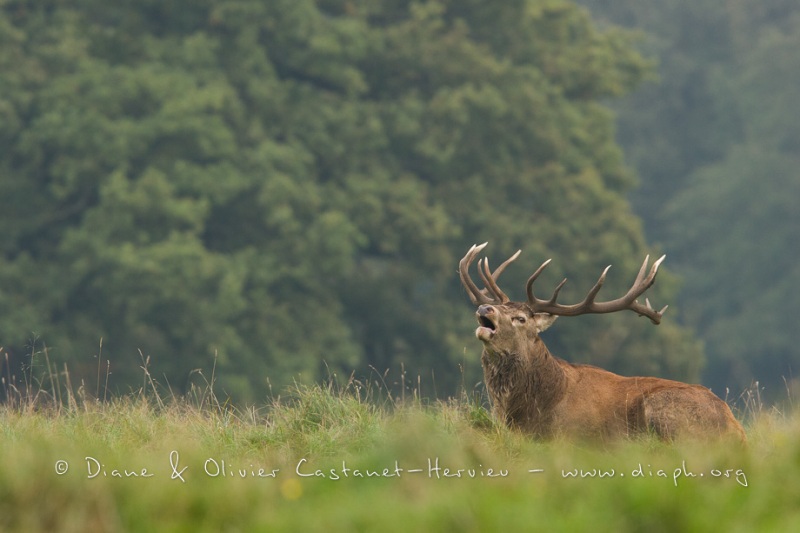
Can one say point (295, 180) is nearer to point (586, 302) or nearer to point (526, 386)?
point (586, 302)

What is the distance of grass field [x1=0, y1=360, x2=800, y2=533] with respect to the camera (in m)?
5.29

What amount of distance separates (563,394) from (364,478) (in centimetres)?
283

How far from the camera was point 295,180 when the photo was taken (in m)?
21.2

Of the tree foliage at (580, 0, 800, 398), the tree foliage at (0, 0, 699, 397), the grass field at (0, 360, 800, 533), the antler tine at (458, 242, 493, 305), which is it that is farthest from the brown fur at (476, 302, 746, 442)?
the tree foliage at (580, 0, 800, 398)

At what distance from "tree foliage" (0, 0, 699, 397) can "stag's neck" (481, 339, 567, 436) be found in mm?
10167

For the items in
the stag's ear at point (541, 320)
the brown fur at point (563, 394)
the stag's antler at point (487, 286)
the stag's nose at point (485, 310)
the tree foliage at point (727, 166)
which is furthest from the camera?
the tree foliage at point (727, 166)

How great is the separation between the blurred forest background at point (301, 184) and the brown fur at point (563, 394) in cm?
962

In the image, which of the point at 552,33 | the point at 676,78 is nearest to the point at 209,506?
the point at 552,33

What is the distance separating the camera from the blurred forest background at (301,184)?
19984mm

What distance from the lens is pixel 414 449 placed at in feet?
20.7

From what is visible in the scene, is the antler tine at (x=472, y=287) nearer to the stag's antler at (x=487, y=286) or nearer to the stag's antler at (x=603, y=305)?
the stag's antler at (x=487, y=286)

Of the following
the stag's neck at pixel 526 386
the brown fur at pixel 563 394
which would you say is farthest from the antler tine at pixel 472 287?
the stag's neck at pixel 526 386

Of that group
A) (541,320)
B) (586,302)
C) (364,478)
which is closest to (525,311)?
(541,320)

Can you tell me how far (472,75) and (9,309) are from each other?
770 cm
